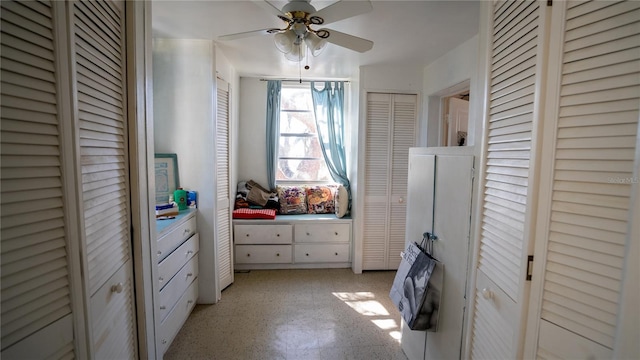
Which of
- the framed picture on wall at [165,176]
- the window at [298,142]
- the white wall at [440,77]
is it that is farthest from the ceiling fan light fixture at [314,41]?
the window at [298,142]

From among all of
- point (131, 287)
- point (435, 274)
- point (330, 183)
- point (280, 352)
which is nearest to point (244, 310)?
point (280, 352)

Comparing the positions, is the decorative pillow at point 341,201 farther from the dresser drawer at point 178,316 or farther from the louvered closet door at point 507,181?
the louvered closet door at point 507,181

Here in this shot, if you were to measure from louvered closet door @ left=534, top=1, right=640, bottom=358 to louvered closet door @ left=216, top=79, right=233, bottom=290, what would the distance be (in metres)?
2.44

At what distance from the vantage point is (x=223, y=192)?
2.72 m

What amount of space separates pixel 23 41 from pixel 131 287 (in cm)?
93

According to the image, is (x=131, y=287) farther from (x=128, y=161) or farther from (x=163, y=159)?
(x=163, y=159)

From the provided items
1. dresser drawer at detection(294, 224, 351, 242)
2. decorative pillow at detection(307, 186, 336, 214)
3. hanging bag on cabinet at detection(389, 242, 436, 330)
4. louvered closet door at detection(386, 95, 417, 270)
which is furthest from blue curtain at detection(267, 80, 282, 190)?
hanging bag on cabinet at detection(389, 242, 436, 330)

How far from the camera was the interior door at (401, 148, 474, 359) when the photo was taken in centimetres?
134

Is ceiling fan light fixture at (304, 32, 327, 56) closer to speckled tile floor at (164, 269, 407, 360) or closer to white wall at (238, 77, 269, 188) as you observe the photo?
white wall at (238, 77, 269, 188)

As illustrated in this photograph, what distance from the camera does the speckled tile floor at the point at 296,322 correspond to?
193cm

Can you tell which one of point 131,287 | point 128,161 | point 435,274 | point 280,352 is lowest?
point 280,352

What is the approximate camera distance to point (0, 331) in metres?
0.53

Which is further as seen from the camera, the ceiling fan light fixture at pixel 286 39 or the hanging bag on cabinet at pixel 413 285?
the ceiling fan light fixture at pixel 286 39

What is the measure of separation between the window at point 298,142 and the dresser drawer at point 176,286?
5.80 feet
